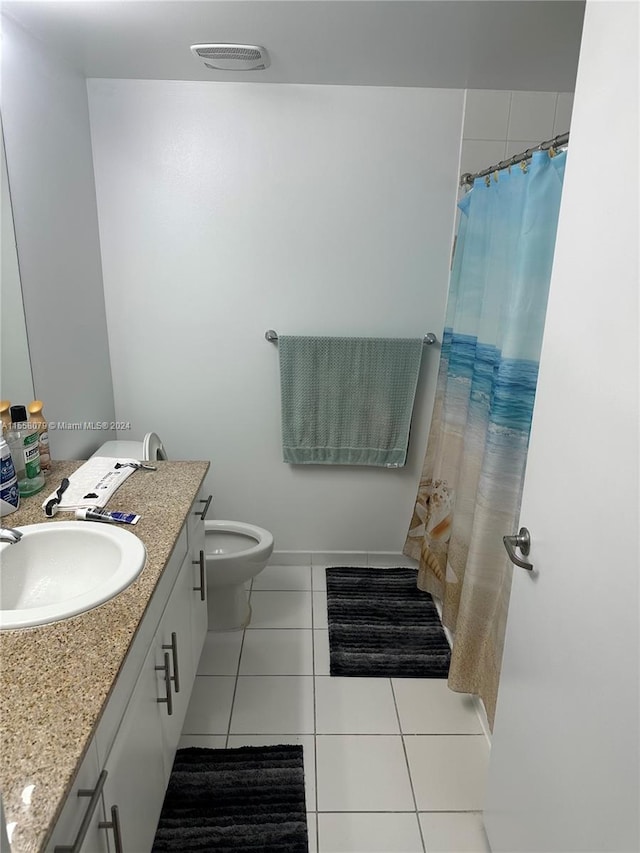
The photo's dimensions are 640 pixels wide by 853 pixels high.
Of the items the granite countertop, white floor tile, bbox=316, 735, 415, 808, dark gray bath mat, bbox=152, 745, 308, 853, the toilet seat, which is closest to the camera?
the granite countertop

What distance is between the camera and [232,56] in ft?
5.99

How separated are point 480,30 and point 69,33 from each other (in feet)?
4.09

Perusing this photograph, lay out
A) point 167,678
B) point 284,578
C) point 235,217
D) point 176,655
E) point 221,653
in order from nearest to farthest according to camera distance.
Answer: point 167,678
point 176,655
point 221,653
point 235,217
point 284,578

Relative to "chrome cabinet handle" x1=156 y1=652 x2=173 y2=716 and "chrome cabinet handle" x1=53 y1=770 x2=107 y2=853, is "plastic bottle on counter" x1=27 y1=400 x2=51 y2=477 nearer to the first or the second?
"chrome cabinet handle" x1=156 y1=652 x2=173 y2=716

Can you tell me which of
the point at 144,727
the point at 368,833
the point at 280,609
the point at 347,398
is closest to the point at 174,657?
the point at 144,727

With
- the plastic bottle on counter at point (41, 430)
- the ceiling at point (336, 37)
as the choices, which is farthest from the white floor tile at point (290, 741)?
the ceiling at point (336, 37)

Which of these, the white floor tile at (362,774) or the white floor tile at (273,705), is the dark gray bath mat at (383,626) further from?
the white floor tile at (362,774)

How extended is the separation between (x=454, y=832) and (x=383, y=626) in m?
0.88

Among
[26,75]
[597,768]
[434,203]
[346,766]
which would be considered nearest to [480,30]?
[434,203]

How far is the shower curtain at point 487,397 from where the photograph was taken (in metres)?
1.53

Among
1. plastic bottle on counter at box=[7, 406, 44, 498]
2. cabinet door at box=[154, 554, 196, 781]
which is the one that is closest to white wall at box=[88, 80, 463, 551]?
plastic bottle on counter at box=[7, 406, 44, 498]

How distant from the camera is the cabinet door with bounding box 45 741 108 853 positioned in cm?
78

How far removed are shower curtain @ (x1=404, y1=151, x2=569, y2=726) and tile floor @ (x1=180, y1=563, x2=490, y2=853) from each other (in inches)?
7.3

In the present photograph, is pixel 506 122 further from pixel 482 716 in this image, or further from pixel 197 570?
pixel 482 716
